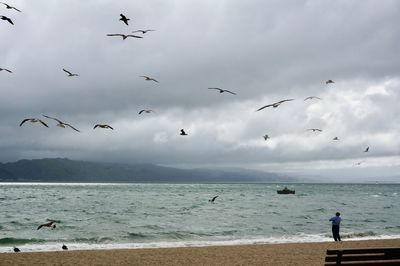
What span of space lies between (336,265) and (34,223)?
3943cm

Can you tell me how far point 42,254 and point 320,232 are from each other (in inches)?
996

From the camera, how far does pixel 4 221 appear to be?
46250 millimetres

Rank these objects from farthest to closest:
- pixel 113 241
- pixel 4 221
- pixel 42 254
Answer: pixel 4 221
pixel 113 241
pixel 42 254

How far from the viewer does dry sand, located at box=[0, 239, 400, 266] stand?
62.4 ft

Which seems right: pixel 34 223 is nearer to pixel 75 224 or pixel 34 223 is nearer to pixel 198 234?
pixel 75 224

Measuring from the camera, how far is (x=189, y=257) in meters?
20.8

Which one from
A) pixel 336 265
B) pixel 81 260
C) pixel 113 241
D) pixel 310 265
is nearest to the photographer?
pixel 336 265

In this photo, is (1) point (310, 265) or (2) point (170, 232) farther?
(2) point (170, 232)

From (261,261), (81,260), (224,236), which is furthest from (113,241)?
(261,261)

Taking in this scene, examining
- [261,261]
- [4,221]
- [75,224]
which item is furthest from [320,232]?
[4,221]

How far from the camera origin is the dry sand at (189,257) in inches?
749

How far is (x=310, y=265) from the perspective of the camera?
18.0 metres

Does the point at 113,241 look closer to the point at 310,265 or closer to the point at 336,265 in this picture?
the point at 310,265

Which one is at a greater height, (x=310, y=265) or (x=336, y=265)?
(x=336, y=265)
